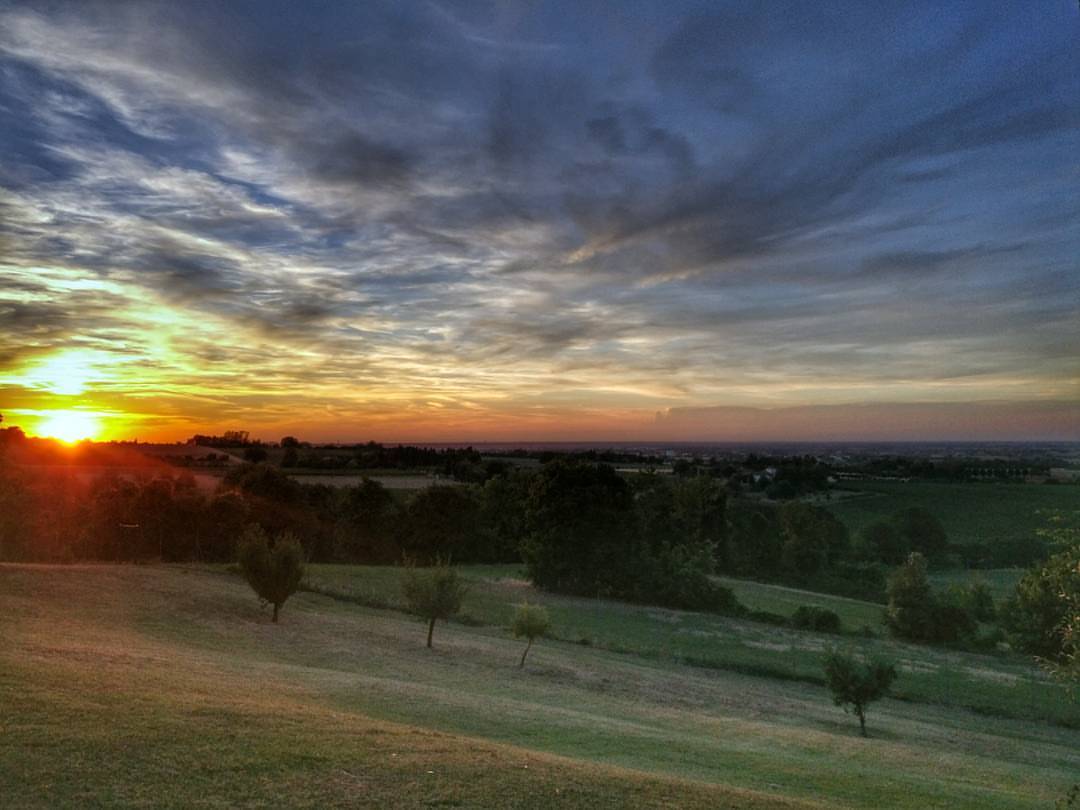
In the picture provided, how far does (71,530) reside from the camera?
69.3 metres

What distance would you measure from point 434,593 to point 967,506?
10206cm

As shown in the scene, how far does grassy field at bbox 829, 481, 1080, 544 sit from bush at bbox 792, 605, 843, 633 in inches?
1939

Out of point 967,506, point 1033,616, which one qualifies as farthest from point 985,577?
point 1033,616

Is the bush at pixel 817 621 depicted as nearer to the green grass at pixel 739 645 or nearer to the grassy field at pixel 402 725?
the green grass at pixel 739 645

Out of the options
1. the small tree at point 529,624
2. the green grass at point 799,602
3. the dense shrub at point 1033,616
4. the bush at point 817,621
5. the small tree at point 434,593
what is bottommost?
the green grass at point 799,602

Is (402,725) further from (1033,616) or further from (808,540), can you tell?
(808,540)

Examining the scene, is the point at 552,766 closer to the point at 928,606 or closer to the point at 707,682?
the point at 707,682

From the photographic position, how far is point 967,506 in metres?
112

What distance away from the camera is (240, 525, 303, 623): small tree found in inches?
1436

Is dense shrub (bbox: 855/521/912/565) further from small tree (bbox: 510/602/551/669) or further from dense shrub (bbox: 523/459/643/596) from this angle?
Answer: small tree (bbox: 510/602/551/669)

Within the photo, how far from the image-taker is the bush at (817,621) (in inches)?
2221

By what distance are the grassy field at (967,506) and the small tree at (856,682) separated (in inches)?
3044

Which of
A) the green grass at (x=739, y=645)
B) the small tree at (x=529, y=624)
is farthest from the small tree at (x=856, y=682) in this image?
the small tree at (x=529, y=624)

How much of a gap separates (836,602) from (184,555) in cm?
6138
